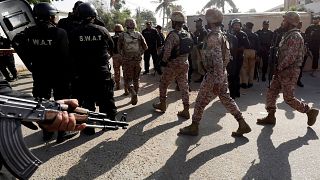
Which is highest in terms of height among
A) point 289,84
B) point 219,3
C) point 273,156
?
point 219,3

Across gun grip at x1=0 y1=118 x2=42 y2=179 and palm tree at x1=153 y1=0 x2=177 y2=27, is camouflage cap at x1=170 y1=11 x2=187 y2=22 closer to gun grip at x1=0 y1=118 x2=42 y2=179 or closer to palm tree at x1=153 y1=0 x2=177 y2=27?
gun grip at x1=0 y1=118 x2=42 y2=179

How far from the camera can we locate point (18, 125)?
81.4 inches

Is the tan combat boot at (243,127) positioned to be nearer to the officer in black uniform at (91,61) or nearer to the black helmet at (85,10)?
the officer in black uniform at (91,61)

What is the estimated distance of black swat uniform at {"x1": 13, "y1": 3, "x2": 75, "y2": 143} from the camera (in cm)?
425

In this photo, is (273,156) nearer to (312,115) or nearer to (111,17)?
(312,115)

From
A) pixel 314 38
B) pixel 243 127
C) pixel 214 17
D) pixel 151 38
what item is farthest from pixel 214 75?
pixel 314 38

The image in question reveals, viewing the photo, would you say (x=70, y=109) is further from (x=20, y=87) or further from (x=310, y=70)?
(x=310, y=70)

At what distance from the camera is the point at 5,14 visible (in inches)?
160

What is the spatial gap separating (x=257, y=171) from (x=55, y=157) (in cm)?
238

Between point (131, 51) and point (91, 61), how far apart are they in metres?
1.96

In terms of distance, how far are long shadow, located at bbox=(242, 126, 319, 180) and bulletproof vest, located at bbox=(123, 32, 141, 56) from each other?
111 inches

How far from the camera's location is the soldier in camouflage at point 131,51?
6.57m

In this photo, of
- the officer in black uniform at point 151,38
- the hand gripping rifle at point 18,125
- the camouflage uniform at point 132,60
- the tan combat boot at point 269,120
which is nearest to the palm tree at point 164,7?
the officer in black uniform at point 151,38

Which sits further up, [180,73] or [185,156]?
[180,73]
